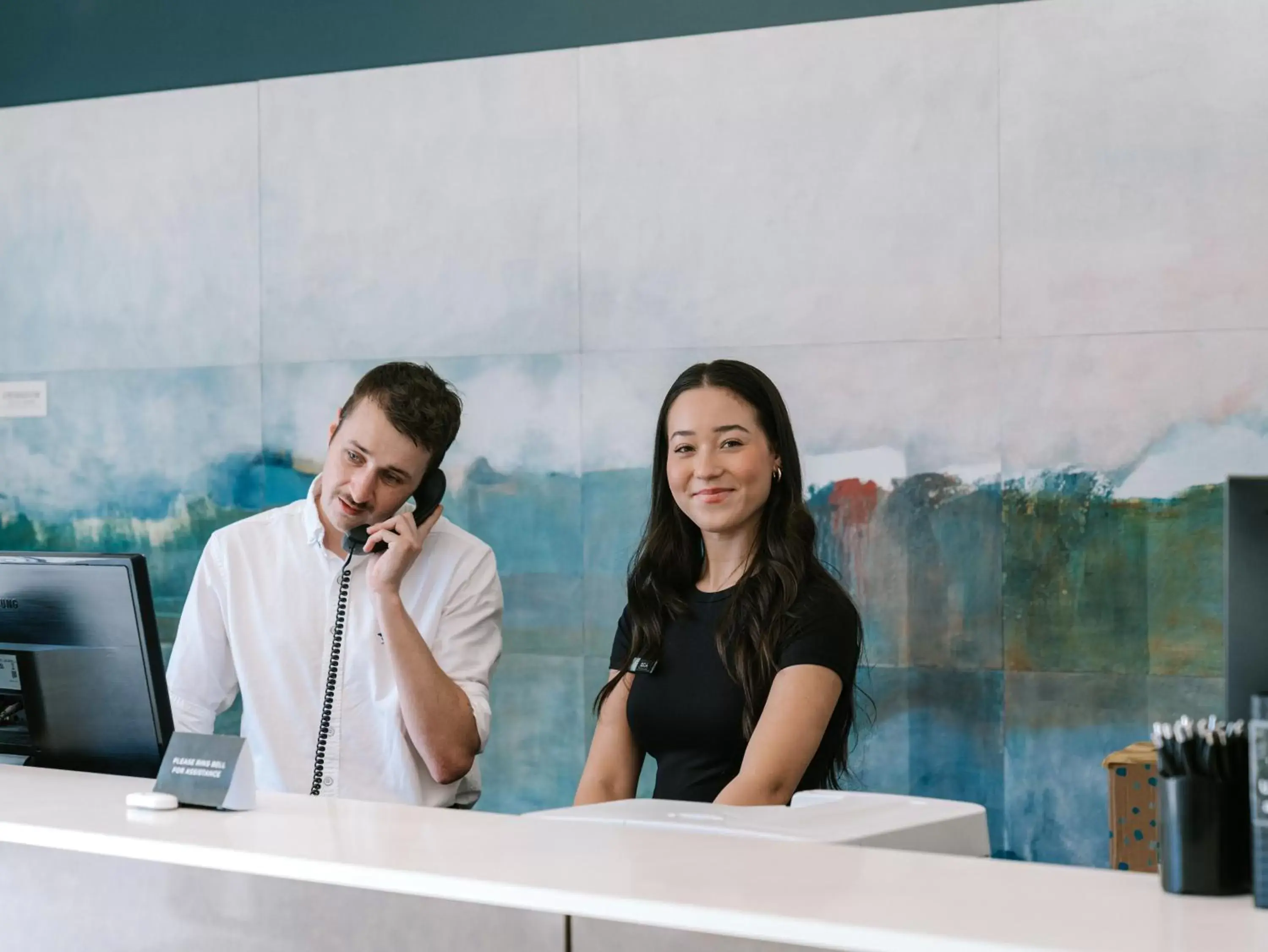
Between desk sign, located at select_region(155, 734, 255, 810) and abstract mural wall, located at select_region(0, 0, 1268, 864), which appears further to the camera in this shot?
abstract mural wall, located at select_region(0, 0, 1268, 864)

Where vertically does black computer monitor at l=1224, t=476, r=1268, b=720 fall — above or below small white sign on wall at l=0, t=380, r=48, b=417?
below

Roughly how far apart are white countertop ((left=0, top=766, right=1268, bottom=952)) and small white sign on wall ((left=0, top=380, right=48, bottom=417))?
3.44 metres

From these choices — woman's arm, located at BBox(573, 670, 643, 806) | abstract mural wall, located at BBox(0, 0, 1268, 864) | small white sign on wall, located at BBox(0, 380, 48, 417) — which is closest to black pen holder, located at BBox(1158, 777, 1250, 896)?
woman's arm, located at BBox(573, 670, 643, 806)

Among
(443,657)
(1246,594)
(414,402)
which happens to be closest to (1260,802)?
(1246,594)

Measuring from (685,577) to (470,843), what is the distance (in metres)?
1.20

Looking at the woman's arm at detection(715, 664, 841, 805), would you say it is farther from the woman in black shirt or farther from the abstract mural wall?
the abstract mural wall

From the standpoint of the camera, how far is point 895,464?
13.0 feet

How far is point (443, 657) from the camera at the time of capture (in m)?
2.82

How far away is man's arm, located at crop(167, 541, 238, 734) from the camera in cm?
283

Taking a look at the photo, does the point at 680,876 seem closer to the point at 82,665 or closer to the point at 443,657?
the point at 82,665

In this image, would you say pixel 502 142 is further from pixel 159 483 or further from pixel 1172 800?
pixel 1172 800

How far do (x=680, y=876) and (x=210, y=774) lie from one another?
76 centimetres

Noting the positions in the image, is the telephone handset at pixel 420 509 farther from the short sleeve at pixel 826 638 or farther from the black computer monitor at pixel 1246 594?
the black computer monitor at pixel 1246 594

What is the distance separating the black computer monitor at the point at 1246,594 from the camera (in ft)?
5.03
